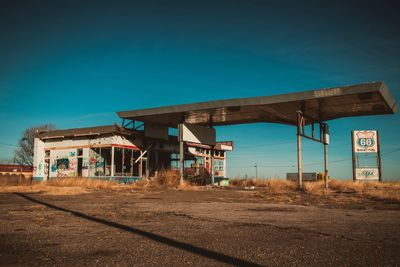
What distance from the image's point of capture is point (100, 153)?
94.2ft

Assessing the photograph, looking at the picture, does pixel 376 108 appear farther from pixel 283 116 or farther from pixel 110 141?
pixel 110 141

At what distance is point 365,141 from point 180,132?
13.9 metres

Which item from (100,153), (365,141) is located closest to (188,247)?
(365,141)

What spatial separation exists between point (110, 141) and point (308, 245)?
79.9 feet

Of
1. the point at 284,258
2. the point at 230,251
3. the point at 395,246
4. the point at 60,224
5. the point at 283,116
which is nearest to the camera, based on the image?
the point at 284,258

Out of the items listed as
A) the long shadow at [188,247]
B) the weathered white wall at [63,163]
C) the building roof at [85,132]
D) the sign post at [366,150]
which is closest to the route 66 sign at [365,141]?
the sign post at [366,150]

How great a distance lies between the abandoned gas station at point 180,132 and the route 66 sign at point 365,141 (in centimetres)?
300

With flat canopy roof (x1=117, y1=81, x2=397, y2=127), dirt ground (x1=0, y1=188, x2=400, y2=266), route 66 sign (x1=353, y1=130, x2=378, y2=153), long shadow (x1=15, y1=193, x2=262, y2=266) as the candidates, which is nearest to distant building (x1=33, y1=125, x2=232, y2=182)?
flat canopy roof (x1=117, y1=81, x2=397, y2=127)

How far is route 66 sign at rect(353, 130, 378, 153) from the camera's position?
85.7ft

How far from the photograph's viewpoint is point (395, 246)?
5094 mm

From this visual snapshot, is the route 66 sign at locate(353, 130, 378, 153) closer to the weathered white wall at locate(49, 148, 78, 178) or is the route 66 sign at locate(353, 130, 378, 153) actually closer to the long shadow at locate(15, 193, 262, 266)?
the weathered white wall at locate(49, 148, 78, 178)

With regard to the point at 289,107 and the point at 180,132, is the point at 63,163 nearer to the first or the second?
the point at 180,132

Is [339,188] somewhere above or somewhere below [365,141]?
below

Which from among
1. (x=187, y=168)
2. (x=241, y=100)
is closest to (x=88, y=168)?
(x=187, y=168)
